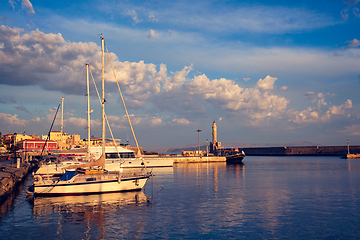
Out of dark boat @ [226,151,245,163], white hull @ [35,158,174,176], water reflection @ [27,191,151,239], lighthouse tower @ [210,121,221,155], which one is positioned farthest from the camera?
lighthouse tower @ [210,121,221,155]

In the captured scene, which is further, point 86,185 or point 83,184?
point 86,185

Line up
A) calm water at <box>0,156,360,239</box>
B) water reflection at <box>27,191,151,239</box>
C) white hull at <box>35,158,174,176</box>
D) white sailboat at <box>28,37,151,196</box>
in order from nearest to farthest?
calm water at <box>0,156,360,239</box>
water reflection at <box>27,191,151,239</box>
white sailboat at <box>28,37,151,196</box>
white hull at <box>35,158,174,176</box>

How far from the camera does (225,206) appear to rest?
2284 cm

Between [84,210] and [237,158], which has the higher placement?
[237,158]

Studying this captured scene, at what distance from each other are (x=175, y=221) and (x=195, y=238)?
3.48 meters

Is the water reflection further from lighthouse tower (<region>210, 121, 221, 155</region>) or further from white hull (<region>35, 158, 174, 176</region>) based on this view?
lighthouse tower (<region>210, 121, 221, 155</region>)

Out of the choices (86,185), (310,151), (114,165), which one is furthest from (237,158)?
(310,151)

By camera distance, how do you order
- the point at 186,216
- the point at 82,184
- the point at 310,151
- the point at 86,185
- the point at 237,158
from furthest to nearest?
the point at 310,151
the point at 237,158
the point at 86,185
the point at 82,184
the point at 186,216

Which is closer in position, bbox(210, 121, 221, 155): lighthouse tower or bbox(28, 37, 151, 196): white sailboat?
bbox(28, 37, 151, 196): white sailboat

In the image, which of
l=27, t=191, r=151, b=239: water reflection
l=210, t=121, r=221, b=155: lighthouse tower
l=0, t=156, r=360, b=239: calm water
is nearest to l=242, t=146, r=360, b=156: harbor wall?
l=210, t=121, r=221, b=155: lighthouse tower

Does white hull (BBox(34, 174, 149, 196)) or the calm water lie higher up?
white hull (BBox(34, 174, 149, 196))

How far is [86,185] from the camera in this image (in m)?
26.5

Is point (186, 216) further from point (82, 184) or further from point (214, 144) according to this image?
point (214, 144)

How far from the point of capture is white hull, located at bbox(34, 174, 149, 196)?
26.0 meters
